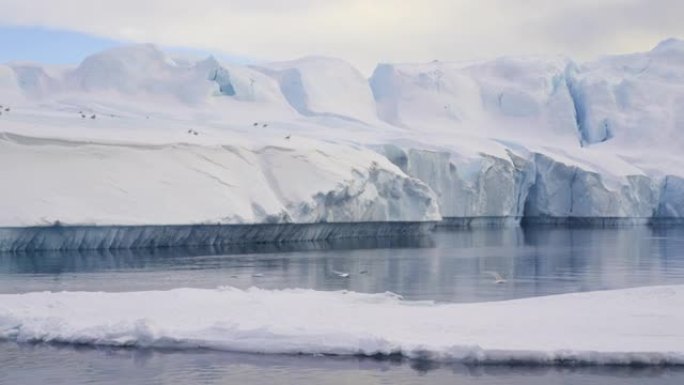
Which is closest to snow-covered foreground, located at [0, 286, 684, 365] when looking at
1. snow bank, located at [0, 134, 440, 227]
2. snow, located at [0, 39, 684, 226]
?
snow bank, located at [0, 134, 440, 227]

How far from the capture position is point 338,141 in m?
42.4

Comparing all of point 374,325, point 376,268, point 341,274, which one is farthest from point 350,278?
point 374,325

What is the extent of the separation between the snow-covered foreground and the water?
22 cm

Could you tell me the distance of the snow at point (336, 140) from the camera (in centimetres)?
2795

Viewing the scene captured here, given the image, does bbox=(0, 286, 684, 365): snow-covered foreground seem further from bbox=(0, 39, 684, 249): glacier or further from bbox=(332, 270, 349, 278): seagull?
bbox=(0, 39, 684, 249): glacier

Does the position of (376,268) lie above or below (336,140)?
below

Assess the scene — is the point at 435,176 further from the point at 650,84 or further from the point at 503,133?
the point at 650,84

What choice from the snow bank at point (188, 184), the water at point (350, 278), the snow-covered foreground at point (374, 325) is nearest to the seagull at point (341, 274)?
the water at point (350, 278)

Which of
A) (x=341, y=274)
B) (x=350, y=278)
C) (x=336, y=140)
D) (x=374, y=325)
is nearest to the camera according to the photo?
(x=374, y=325)

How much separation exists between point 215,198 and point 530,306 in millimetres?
16540

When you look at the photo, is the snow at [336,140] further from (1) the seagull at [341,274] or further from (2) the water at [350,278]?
(1) the seagull at [341,274]

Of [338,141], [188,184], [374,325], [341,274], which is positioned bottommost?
[341,274]

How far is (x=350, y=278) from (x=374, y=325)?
8.82m

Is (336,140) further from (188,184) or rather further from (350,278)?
(350,278)
